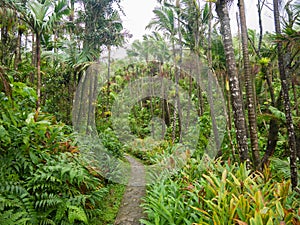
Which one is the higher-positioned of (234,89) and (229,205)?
(234,89)

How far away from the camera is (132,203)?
5523mm

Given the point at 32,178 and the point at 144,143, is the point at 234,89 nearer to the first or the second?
the point at 32,178

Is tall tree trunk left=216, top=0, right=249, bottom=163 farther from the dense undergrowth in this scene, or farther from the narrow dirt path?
the dense undergrowth

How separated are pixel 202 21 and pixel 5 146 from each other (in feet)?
35.8

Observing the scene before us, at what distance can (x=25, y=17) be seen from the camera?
671 centimetres

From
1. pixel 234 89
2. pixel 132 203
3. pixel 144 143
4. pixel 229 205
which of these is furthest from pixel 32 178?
pixel 144 143

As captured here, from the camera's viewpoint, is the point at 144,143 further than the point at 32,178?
Yes

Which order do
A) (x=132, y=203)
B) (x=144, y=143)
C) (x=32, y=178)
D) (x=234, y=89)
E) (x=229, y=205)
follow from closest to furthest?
1. (x=229, y=205)
2. (x=32, y=178)
3. (x=234, y=89)
4. (x=132, y=203)
5. (x=144, y=143)

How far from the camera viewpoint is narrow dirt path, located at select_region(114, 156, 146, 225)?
470cm

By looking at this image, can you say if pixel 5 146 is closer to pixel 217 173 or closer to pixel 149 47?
pixel 217 173

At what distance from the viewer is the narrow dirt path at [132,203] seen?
15.4 feet

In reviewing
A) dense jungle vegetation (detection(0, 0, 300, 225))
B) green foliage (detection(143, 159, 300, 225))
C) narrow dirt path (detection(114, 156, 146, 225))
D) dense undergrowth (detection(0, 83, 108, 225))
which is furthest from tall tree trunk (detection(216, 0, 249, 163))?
dense undergrowth (detection(0, 83, 108, 225))

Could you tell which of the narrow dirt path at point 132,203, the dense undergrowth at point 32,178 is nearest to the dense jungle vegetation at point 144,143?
the dense undergrowth at point 32,178

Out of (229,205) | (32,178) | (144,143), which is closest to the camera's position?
(229,205)
